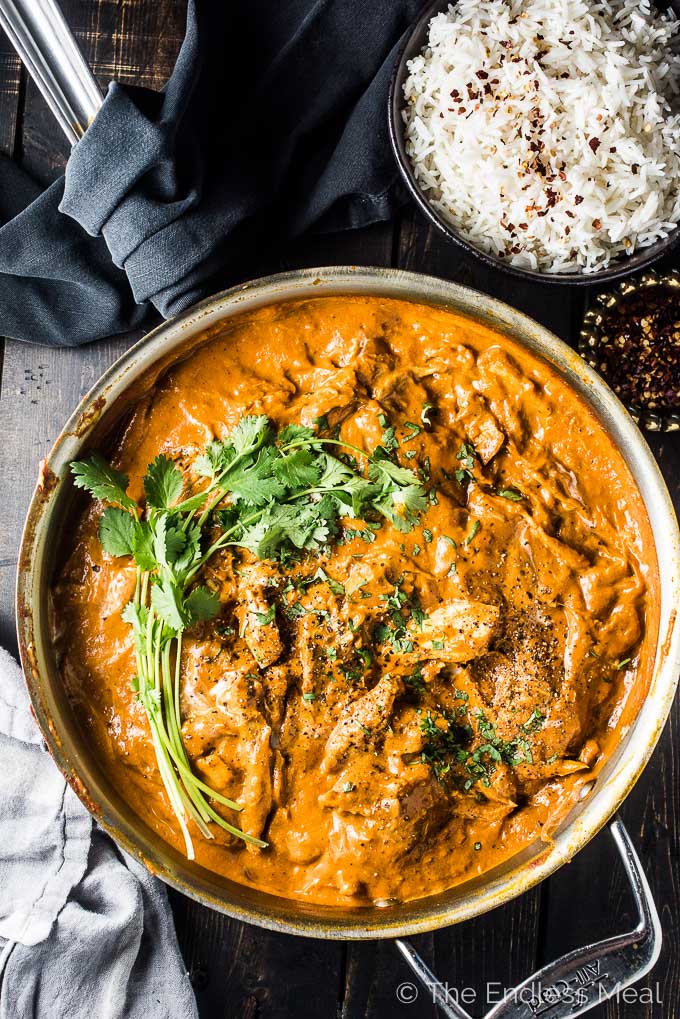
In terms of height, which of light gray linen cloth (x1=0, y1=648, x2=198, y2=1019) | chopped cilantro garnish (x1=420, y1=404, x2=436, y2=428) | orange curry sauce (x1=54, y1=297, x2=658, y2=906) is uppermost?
chopped cilantro garnish (x1=420, y1=404, x2=436, y2=428)

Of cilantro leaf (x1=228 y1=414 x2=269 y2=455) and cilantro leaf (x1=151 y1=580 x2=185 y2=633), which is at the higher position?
cilantro leaf (x1=228 y1=414 x2=269 y2=455)

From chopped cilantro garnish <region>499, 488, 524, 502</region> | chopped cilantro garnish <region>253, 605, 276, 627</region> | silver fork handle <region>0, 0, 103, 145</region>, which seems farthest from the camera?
chopped cilantro garnish <region>499, 488, 524, 502</region>

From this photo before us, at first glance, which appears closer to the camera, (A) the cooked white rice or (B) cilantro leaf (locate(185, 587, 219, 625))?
(B) cilantro leaf (locate(185, 587, 219, 625))

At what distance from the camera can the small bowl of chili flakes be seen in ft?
9.61

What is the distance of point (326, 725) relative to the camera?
2.52 m

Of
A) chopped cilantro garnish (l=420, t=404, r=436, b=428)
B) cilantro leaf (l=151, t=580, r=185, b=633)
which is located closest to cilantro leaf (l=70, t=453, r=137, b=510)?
cilantro leaf (l=151, t=580, r=185, b=633)

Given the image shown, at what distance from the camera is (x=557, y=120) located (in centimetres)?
268

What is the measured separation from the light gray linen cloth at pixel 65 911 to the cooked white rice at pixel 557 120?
7.44 ft

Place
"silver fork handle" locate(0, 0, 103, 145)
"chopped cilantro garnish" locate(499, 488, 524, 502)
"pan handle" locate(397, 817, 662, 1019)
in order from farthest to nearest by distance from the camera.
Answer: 1. "pan handle" locate(397, 817, 662, 1019)
2. "chopped cilantro garnish" locate(499, 488, 524, 502)
3. "silver fork handle" locate(0, 0, 103, 145)

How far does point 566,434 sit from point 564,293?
0.71 m

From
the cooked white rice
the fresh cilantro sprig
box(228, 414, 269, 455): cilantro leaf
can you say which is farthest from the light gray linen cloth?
the cooked white rice

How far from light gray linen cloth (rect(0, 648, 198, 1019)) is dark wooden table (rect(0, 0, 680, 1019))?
0.15 metres

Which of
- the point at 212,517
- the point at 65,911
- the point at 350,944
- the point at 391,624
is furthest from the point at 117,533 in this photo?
the point at 350,944

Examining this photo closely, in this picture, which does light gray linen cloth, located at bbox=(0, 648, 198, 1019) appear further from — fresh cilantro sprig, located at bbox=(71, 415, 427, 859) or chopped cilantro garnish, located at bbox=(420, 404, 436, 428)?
chopped cilantro garnish, located at bbox=(420, 404, 436, 428)
